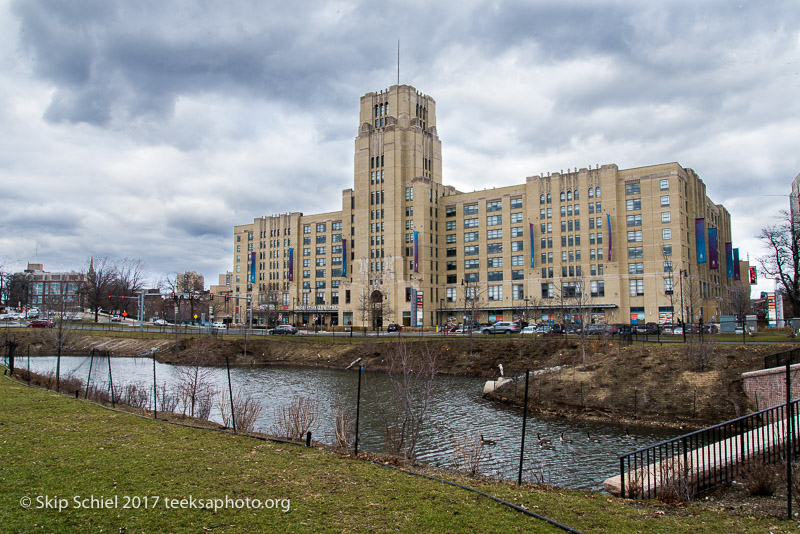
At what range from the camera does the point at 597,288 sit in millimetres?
85625

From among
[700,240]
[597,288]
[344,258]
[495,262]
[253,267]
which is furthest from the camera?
[253,267]

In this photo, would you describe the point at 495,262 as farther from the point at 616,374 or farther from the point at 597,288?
the point at 616,374

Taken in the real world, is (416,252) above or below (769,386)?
above

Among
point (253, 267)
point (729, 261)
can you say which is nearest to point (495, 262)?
point (729, 261)

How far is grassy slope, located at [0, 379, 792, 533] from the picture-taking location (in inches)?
355

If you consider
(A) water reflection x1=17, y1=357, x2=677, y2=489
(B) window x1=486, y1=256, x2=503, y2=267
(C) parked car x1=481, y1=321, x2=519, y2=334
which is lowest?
(A) water reflection x1=17, y1=357, x2=677, y2=489

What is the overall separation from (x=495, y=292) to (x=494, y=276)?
304 centimetres

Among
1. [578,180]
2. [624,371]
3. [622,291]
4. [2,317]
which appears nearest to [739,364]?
[624,371]

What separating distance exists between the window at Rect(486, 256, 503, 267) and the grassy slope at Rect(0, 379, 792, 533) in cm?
8410

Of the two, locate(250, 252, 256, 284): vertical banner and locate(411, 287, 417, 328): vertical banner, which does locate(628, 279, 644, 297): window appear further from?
locate(250, 252, 256, 284): vertical banner

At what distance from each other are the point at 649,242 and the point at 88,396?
261ft

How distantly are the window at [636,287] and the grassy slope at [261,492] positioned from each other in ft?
256

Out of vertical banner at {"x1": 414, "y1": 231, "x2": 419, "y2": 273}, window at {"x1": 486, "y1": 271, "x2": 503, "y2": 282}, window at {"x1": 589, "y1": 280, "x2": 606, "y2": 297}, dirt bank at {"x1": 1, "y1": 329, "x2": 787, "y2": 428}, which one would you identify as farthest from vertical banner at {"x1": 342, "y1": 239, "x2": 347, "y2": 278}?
window at {"x1": 589, "y1": 280, "x2": 606, "y2": 297}

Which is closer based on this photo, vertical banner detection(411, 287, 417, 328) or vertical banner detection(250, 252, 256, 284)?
vertical banner detection(411, 287, 417, 328)
